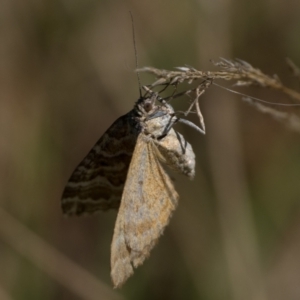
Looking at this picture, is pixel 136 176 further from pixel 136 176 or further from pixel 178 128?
pixel 178 128

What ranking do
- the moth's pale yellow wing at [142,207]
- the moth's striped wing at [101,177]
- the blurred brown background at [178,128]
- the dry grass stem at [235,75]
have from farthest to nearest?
1. the blurred brown background at [178,128]
2. the moth's striped wing at [101,177]
3. the moth's pale yellow wing at [142,207]
4. the dry grass stem at [235,75]

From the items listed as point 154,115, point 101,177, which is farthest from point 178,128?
point 154,115

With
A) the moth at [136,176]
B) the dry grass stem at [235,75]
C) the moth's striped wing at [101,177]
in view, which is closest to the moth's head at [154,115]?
the moth at [136,176]

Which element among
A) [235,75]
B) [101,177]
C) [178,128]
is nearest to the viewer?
[235,75]

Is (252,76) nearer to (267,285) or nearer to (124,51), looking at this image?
(267,285)

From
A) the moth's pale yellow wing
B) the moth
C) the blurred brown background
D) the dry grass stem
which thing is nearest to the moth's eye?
the moth

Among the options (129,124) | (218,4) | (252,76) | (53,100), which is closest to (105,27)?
(53,100)

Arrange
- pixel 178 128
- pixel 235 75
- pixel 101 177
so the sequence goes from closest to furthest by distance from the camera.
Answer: pixel 235 75 < pixel 101 177 < pixel 178 128

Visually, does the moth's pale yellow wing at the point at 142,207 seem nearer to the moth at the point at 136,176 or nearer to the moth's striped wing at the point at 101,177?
the moth at the point at 136,176
